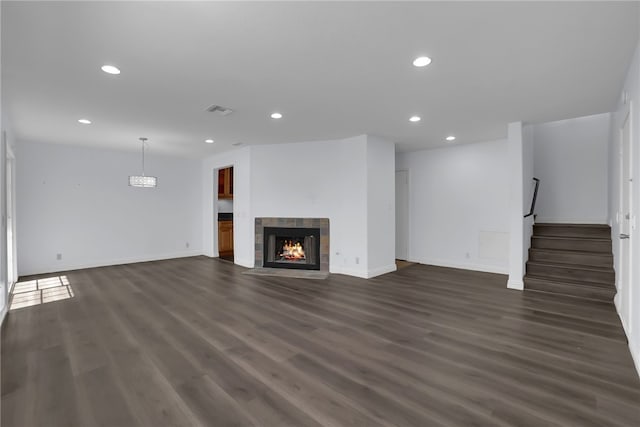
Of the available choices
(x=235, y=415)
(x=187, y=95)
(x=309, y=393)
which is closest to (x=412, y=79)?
(x=187, y=95)

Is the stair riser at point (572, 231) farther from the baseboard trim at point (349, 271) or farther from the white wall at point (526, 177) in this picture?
the baseboard trim at point (349, 271)

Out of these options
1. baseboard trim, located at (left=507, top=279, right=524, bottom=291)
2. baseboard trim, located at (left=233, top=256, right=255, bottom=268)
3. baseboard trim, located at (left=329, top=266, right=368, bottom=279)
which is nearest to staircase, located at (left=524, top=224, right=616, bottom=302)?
baseboard trim, located at (left=507, top=279, right=524, bottom=291)

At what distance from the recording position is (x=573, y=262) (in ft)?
15.4

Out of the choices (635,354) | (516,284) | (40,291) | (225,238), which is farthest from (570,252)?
(40,291)

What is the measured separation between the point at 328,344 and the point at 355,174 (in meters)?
3.36

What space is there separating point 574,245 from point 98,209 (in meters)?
8.84

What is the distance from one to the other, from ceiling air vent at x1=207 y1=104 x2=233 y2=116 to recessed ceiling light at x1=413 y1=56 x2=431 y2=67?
7.70 feet

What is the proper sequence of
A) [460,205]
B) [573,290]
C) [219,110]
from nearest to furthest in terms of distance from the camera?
[219,110] → [573,290] → [460,205]

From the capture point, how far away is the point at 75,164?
20.6ft

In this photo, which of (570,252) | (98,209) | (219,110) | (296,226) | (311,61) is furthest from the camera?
(98,209)

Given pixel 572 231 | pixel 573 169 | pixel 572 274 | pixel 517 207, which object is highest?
pixel 573 169

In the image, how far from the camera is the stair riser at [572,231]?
4.97 m

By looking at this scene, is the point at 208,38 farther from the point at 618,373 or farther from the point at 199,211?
the point at 199,211

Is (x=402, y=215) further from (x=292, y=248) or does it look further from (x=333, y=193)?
(x=292, y=248)
